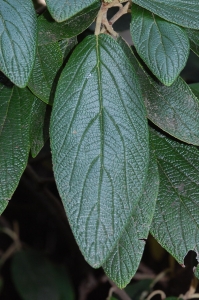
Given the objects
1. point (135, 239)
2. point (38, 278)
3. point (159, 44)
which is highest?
point (159, 44)

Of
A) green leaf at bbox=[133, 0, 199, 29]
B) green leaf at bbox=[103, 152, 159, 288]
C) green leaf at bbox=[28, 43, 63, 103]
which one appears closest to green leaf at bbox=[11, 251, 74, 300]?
green leaf at bbox=[103, 152, 159, 288]

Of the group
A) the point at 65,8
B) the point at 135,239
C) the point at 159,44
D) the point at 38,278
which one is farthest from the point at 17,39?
the point at 38,278

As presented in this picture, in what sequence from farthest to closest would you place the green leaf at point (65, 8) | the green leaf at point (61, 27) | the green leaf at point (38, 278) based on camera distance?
the green leaf at point (38, 278) < the green leaf at point (61, 27) < the green leaf at point (65, 8)

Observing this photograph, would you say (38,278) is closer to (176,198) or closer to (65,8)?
(176,198)

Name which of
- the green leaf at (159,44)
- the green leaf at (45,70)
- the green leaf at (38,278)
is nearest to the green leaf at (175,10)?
the green leaf at (159,44)

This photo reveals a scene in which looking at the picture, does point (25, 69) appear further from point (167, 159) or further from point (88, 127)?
point (167, 159)

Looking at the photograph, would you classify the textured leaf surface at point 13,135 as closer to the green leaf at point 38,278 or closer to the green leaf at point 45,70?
the green leaf at point 45,70

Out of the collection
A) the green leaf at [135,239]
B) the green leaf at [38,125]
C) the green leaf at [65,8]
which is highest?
the green leaf at [65,8]
